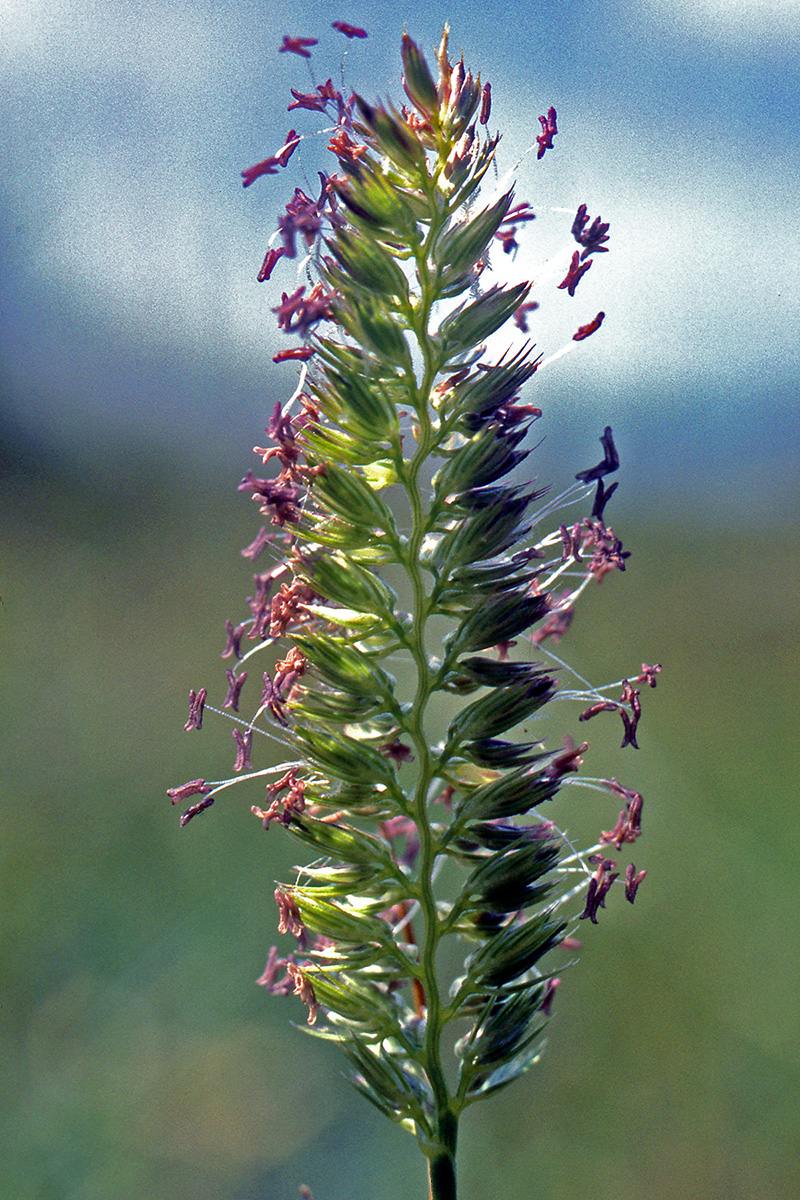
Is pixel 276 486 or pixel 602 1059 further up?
pixel 276 486

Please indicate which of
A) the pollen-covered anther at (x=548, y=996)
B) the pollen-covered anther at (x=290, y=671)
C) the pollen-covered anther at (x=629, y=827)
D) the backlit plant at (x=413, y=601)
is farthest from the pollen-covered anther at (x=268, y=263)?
the pollen-covered anther at (x=548, y=996)

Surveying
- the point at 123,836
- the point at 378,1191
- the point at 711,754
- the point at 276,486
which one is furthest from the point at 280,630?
the point at 711,754

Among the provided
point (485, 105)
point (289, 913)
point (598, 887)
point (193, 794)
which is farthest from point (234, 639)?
point (485, 105)

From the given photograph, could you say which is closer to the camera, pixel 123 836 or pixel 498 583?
pixel 498 583

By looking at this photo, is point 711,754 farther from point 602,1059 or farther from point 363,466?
point 363,466

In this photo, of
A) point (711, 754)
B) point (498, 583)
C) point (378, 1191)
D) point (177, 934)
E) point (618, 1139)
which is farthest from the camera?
point (711, 754)

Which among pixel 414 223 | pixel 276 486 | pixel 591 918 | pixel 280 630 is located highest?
pixel 414 223

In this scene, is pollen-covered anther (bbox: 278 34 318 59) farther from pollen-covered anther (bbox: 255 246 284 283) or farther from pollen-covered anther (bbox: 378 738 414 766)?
pollen-covered anther (bbox: 378 738 414 766)

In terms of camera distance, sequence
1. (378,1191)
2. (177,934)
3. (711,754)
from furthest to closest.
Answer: (711,754), (177,934), (378,1191)
